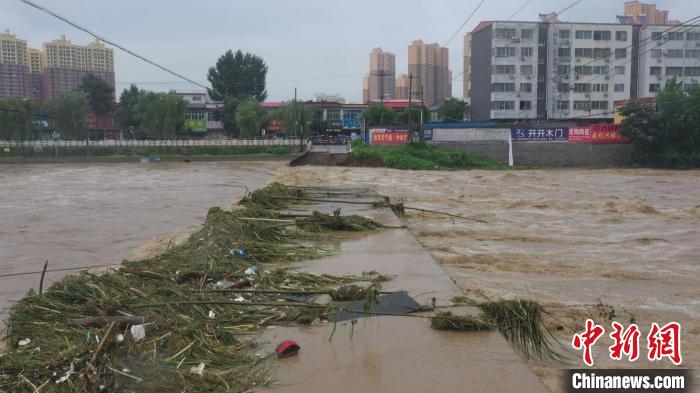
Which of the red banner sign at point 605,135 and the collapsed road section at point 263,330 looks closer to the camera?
the collapsed road section at point 263,330

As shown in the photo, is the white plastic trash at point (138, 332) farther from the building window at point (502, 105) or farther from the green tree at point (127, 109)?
the green tree at point (127, 109)

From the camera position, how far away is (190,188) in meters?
26.4

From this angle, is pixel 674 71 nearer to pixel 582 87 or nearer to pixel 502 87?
pixel 582 87

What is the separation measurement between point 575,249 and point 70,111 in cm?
6030

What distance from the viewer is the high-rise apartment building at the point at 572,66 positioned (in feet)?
194

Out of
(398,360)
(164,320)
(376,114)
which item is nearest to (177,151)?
(376,114)

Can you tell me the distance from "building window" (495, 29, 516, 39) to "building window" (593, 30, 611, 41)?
942 cm

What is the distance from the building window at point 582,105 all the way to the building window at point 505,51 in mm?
9216

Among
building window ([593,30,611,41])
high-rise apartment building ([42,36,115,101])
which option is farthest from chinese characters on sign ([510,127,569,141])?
high-rise apartment building ([42,36,115,101])

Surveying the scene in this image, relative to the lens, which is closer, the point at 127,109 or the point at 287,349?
the point at 287,349

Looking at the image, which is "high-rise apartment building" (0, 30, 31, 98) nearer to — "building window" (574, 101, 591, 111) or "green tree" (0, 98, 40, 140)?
"green tree" (0, 98, 40, 140)

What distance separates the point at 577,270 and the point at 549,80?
184ft

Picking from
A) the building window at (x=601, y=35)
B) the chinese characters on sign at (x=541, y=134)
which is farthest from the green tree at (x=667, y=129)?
the building window at (x=601, y=35)

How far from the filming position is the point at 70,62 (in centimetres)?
4950
